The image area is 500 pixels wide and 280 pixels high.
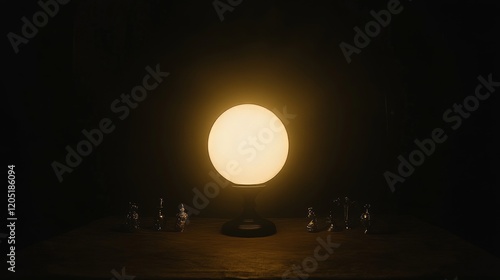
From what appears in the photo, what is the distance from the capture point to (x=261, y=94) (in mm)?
1815

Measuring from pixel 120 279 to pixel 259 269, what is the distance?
0.97 ft

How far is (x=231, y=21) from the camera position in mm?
1817

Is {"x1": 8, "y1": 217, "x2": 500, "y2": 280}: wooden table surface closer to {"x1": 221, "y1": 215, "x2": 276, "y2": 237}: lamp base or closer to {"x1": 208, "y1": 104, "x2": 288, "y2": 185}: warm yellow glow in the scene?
{"x1": 221, "y1": 215, "x2": 276, "y2": 237}: lamp base

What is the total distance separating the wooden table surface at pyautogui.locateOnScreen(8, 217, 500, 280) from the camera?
1063mm

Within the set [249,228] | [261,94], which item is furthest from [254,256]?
[261,94]

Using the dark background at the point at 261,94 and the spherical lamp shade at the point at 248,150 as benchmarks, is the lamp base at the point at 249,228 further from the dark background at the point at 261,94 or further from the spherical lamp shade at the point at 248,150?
the dark background at the point at 261,94

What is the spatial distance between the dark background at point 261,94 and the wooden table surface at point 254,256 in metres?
0.26

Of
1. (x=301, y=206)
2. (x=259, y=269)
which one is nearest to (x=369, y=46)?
(x=301, y=206)

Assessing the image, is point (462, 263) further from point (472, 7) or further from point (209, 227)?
point (472, 7)

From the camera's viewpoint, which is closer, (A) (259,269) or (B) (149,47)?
(A) (259,269)

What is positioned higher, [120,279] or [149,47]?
[149,47]

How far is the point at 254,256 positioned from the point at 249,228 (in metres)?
0.26

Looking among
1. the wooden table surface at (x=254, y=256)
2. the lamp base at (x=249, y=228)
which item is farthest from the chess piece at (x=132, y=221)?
the lamp base at (x=249, y=228)

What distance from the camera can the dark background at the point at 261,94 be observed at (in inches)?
70.7
